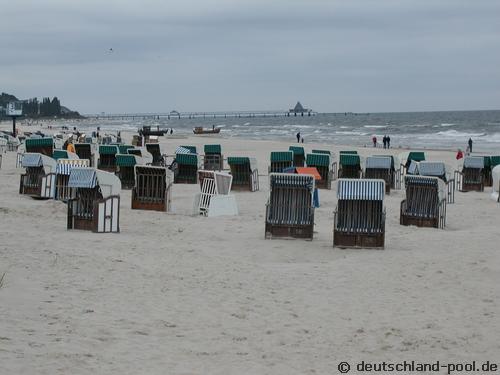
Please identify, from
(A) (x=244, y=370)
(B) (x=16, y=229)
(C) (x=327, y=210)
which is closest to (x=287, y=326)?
(A) (x=244, y=370)

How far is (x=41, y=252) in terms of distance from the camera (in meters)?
8.98

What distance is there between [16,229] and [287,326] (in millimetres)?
5513

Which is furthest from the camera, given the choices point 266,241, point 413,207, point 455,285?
point 413,207

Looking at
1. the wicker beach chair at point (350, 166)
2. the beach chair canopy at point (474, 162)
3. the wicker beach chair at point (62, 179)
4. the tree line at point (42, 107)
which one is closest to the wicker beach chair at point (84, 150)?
the wicker beach chair at point (350, 166)

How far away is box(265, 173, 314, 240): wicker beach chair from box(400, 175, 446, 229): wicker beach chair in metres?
2.23

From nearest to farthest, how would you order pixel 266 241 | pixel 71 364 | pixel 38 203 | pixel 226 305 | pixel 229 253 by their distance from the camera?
pixel 71 364 → pixel 226 305 → pixel 229 253 → pixel 266 241 → pixel 38 203

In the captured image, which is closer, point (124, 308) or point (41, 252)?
point (124, 308)

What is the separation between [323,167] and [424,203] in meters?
8.19

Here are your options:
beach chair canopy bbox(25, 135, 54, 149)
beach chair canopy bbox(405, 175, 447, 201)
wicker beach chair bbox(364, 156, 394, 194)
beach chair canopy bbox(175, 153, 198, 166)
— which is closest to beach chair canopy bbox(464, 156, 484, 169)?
wicker beach chair bbox(364, 156, 394, 194)

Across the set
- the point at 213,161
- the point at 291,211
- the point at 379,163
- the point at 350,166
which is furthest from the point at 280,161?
the point at 291,211

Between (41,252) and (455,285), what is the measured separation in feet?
15.0

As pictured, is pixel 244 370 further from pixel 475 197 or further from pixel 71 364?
pixel 475 197

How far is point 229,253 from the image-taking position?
10.4 meters

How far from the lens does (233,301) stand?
7.59 meters
